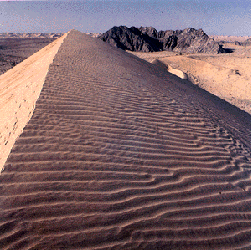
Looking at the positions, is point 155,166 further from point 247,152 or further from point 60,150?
point 247,152

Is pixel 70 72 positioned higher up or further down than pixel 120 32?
further down

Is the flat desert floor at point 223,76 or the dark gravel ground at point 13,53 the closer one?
the flat desert floor at point 223,76

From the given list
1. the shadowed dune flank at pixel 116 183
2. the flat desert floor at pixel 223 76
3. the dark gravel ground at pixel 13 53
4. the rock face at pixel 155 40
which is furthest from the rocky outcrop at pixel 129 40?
the shadowed dune flank at pixel 116 183

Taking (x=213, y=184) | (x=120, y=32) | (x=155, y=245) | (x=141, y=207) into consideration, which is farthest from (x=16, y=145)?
(x=120, y=32)

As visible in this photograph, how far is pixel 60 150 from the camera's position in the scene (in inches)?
118

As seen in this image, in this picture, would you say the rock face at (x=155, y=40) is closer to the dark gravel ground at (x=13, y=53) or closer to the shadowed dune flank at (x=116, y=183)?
the dark gravel ground at (x=13, y=53)

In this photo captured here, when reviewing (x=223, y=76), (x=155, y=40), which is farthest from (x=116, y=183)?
(x=155, y=40)

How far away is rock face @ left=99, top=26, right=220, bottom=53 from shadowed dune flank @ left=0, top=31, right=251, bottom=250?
3225 cm

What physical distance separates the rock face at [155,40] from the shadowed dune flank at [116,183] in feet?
106

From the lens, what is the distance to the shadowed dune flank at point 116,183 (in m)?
2.25

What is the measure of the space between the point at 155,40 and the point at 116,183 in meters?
39.6

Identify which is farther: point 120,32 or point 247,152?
point 120,32

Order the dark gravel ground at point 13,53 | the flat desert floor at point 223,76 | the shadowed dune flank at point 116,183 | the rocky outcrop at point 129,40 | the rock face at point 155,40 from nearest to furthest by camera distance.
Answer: the shadowed dune flank at point 116,183
the flat desert floor at point 223,76
the dark gravel ground at point 13,53
the rock face at point 155,40
the rocky outcrop at point 129,40

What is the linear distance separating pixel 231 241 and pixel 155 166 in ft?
4.62
